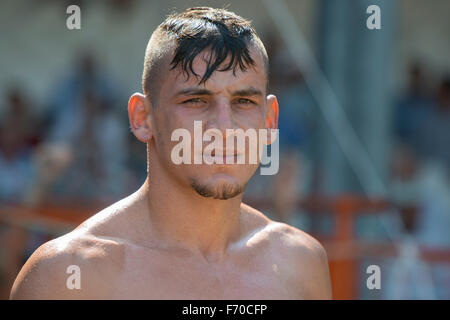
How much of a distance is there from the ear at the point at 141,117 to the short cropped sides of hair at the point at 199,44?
0.03m

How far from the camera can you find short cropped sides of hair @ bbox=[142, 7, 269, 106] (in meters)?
1.87

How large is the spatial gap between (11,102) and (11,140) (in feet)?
1.67

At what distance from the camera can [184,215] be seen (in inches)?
78.2

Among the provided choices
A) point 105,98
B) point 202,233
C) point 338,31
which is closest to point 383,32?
point 338,31

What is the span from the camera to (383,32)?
546 cm

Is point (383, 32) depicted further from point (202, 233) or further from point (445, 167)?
point (202, 233)

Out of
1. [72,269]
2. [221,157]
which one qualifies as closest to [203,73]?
[221,157]

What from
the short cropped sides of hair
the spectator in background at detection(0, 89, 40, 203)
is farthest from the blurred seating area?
the short cropped sides of hair

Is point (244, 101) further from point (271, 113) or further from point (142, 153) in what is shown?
point (142, 153)

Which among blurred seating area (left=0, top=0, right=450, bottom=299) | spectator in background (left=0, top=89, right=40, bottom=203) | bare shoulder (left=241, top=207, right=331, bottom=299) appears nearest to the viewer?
bare shoulder (left=241, top=207, right=331, bottom=299)

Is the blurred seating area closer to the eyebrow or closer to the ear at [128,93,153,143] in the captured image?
the ear at [128,93,153,143]

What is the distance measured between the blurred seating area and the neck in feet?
7.85

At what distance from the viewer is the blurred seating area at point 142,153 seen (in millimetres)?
4527

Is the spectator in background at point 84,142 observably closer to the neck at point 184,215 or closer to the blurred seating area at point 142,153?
the blurred seating area at point 142,153
